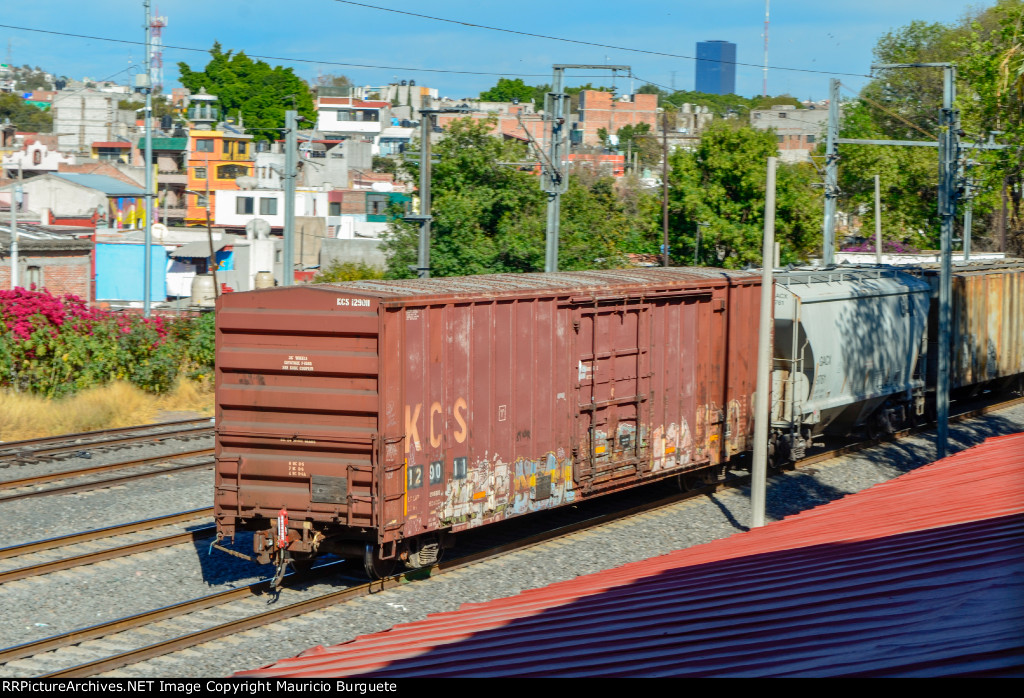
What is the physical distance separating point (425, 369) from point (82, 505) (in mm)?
7176

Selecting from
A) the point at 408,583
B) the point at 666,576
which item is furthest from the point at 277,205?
the point at 666,576

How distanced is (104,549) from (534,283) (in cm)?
659

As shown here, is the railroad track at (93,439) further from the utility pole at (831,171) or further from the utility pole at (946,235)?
the utility pole at (831,171)

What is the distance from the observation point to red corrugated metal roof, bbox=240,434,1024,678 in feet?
13.2

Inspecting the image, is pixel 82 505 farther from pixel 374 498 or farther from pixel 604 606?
pixel 604 606

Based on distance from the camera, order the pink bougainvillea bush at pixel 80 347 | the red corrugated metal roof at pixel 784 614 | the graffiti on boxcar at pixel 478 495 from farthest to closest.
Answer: the pink bougainvillea bush at pixel 80 347, the graffiti on boxcar at pixel 478 495, the red corrugated metal roof at pixel 784 614

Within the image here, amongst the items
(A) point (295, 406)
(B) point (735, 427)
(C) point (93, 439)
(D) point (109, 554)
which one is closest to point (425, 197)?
(C) point (93, 439)

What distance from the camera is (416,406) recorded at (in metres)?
11.6

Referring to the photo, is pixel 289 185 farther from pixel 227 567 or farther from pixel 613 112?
pixel 613 112

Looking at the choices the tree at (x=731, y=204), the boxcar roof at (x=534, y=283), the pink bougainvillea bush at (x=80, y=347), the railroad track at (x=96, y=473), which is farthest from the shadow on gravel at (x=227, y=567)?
the tree at (x=731, y=204)

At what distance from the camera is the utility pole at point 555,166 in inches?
1007

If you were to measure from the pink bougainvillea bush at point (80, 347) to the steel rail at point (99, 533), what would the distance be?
33.0 ft

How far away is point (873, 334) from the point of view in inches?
803

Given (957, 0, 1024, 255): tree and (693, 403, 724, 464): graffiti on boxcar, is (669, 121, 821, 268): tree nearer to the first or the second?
(957, 0, 1024, 255): tree
